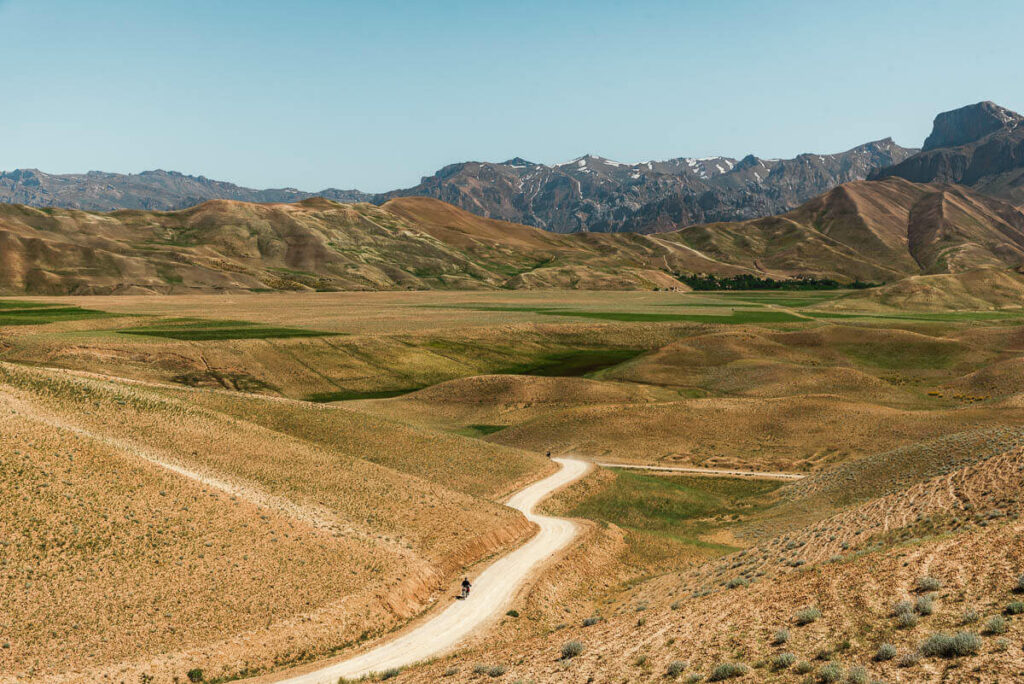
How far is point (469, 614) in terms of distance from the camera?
133ft

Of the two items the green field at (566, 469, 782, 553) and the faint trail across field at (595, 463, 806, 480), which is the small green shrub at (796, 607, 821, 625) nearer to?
the green field at (566, 469, 782, 553)

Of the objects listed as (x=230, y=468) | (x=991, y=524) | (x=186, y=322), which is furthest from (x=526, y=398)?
(x=186, y=322)

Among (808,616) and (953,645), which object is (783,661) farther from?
(953,645)

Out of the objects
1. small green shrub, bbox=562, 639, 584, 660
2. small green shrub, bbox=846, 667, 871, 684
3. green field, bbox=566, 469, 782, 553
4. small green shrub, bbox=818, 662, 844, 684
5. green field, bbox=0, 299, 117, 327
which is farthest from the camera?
green field, bbox=0, 299, 117, 327

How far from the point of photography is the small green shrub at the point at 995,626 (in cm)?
2002

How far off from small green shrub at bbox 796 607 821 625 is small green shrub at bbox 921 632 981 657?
16.6ft

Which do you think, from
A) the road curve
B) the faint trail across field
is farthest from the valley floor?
the road curve

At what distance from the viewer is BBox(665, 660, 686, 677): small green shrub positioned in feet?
75.0

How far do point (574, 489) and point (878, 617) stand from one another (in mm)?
46098

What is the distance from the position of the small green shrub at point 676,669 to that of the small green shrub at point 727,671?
1359mm

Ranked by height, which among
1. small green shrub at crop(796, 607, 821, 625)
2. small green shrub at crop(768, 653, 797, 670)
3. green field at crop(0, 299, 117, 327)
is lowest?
small green shrub at crop(796, 607, 821, 625)

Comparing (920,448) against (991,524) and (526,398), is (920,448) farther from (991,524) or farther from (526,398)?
(526,398)

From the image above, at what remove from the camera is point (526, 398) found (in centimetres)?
11488

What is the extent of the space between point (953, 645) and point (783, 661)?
187 inches
